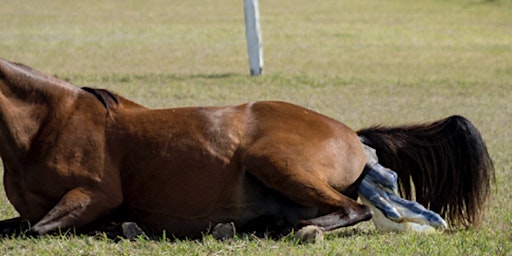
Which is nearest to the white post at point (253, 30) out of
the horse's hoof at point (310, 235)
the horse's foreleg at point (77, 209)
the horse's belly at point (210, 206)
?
the horse's belly at point (210, 206)

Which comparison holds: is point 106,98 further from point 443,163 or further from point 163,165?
point 443,163

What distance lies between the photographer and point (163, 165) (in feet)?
19.7

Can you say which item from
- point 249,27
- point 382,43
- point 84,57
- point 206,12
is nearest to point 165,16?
point 206,12

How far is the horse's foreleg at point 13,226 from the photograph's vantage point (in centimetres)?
600

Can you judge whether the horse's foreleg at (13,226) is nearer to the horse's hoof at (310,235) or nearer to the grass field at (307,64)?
the grass field at (307,64)

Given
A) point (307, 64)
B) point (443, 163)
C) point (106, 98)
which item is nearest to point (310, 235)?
point (443, 163)

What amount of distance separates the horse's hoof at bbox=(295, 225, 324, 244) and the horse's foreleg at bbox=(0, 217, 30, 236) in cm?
157

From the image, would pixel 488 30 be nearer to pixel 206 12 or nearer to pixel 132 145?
pixel 206 12

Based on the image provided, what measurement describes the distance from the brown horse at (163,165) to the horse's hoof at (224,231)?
22 cm

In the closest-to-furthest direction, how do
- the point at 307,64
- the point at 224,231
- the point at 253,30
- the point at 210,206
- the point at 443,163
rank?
1. the point at 224,231
2. the point at 210,206
3. the point at 443,163
4. the point at 253,30
5. the point at 307,64

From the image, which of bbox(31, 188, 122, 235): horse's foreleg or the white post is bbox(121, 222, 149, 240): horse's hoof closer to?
bbox(31, 188, 122, 235): horse's foreleg

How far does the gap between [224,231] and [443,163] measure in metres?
1.53

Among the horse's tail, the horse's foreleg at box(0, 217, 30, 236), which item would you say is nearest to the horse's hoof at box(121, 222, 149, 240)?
the horse's foreleg at box(0, 217, 30, 236)

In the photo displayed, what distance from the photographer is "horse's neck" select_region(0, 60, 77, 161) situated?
5.97m
